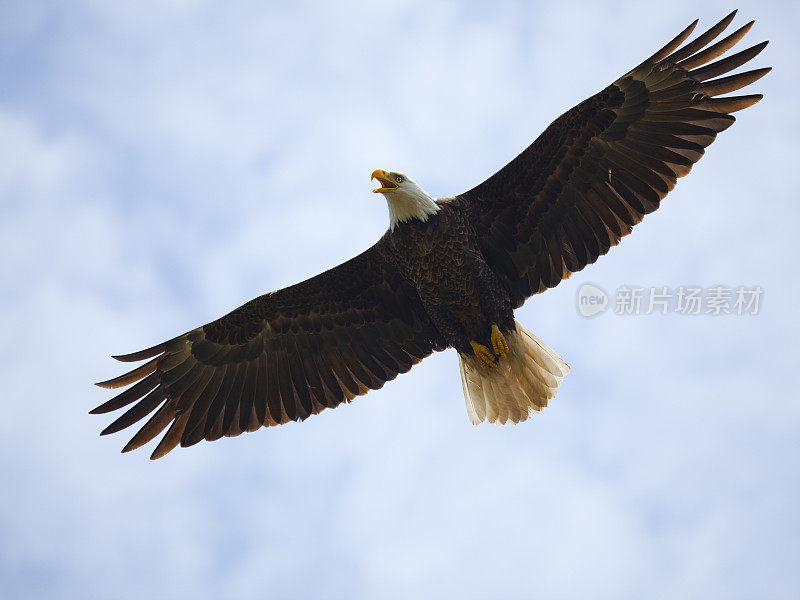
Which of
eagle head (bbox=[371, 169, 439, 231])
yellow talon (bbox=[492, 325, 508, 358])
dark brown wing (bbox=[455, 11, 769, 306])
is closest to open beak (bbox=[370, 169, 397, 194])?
eagle head (bbox=[371, 169, 439, 231])

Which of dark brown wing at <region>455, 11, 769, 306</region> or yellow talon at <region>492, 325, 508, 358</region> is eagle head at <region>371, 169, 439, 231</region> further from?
yellow talon at <region>492, 325, 508, 358</region>

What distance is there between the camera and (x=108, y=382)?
301 inches

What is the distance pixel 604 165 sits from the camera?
733cm

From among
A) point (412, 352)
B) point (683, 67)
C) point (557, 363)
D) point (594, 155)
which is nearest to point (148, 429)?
point (412, 352)

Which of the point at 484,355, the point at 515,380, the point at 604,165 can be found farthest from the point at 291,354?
the point at 604,165

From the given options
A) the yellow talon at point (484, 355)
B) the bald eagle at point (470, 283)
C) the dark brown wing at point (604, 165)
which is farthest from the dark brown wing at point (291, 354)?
the dark brown wing at point (604, 165)

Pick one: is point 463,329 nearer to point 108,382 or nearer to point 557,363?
point 557,363

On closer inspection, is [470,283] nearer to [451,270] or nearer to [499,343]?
[451,270]

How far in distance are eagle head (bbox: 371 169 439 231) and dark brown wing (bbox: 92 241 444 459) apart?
0.67 metres

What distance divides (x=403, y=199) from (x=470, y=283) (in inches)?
35.7

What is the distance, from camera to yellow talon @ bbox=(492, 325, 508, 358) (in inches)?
302

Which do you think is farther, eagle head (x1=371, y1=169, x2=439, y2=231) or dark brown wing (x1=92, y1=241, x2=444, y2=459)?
dark brown wing (x1=92, y1=241, x2=444, y2=459)

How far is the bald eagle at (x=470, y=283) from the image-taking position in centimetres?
710

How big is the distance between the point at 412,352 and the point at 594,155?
2.38 m
